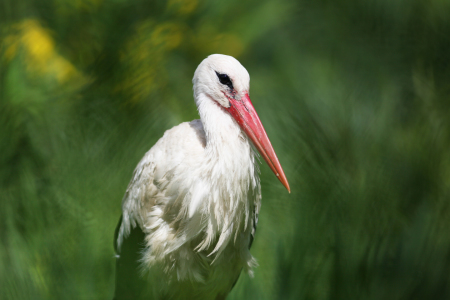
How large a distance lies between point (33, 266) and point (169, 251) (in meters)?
0.58

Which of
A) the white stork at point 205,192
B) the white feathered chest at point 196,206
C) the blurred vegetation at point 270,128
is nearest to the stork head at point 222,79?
the white stork at point 205,192

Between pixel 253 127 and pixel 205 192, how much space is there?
0.23 meters

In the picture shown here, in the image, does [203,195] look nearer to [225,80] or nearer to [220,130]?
[220,130]

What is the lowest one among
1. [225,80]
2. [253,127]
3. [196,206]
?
[196,206]

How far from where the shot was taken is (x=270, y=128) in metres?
1.64

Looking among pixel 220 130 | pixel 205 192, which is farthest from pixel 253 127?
pixel 205 192

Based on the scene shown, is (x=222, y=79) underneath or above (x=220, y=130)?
above

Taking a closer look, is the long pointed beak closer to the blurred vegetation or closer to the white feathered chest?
the white feathered chest

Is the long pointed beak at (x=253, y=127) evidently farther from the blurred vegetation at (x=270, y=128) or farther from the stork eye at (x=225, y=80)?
the blurred vegetation at (x=270, y=128)

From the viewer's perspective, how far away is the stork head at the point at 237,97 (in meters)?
1.04

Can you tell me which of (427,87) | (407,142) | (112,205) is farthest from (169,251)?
(427,87)

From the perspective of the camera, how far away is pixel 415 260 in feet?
3.45

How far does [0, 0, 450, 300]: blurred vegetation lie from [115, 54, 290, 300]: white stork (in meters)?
0.25

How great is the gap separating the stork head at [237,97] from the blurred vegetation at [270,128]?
0.94 feet
